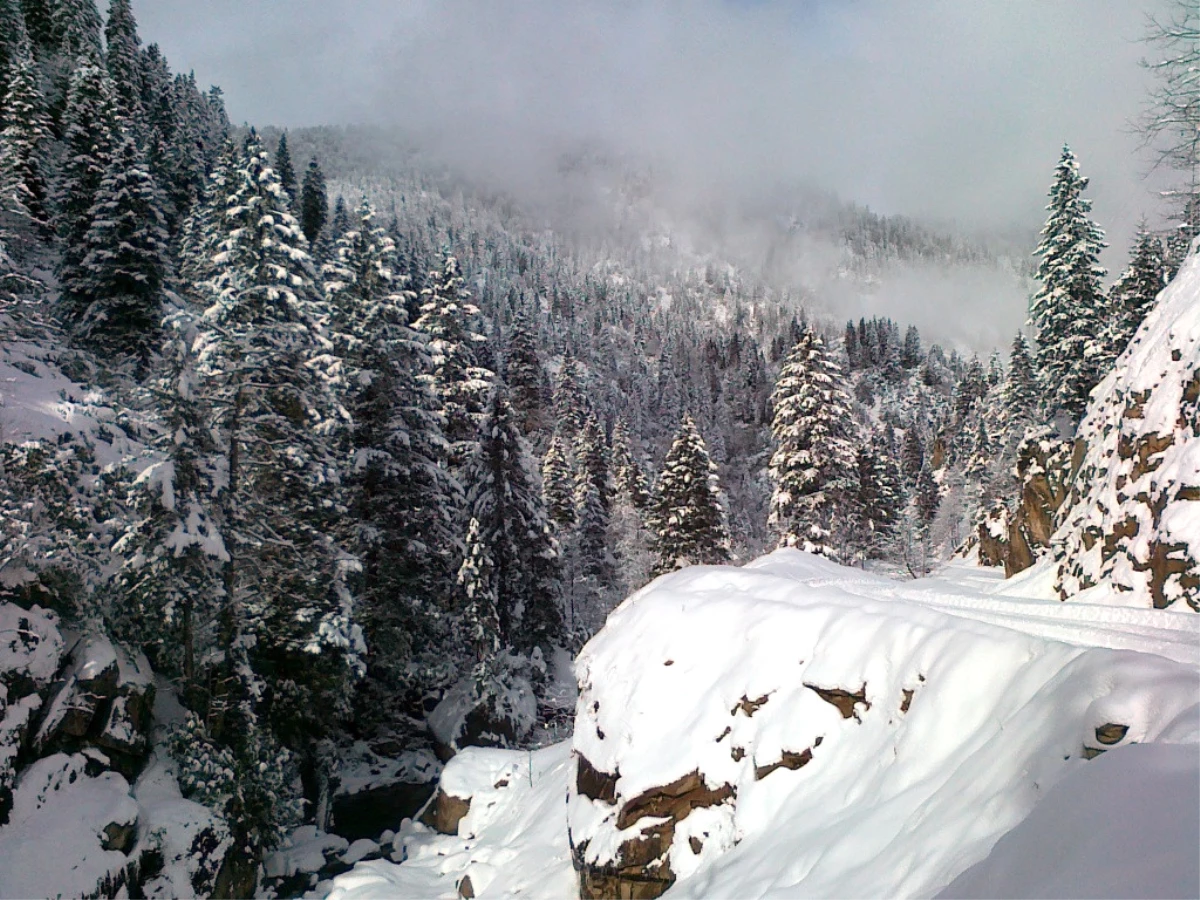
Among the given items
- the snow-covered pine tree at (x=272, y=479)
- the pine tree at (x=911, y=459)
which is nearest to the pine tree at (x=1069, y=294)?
the snow-covered pine tree at (x=272, y=479)

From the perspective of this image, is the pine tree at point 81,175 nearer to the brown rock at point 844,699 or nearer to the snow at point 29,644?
the snow at point 29,644

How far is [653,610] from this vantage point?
953cm

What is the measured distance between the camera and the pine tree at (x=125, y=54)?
44.4 metres

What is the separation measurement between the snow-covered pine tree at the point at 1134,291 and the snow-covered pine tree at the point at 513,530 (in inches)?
928

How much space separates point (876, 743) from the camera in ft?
19.2

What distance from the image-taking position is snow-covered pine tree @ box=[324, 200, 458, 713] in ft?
65.5

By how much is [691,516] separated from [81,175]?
31.8m

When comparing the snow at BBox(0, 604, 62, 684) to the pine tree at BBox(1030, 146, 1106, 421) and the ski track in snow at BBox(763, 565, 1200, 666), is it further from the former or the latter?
the pine tree at BBox(1030, 146, 1106, 421)

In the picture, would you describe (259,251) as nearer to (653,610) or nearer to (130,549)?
(130,549)

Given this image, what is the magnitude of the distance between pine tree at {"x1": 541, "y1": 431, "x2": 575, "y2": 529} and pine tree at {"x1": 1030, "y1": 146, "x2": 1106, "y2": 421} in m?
26.6

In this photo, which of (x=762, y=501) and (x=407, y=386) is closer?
(x=407, y=386)

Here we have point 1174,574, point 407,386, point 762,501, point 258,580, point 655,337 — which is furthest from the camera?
point 655,337

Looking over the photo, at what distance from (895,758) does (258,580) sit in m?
15.2

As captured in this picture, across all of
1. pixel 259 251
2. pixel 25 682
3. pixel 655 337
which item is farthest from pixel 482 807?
pixel 655 337
